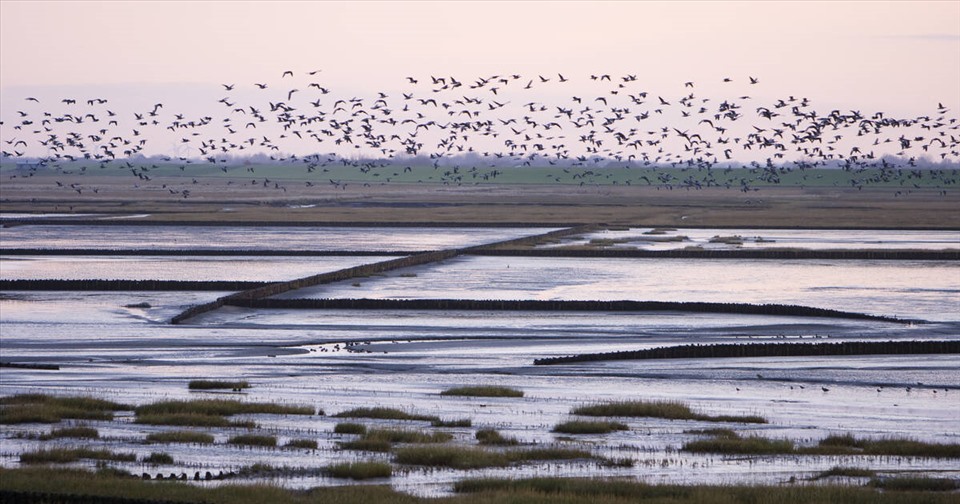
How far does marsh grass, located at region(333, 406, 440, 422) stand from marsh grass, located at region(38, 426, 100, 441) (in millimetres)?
4469

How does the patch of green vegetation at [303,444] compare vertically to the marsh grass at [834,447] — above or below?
above

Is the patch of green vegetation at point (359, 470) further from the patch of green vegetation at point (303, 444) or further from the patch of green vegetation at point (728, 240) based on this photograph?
the patch of green vegetation at point (728, 240)

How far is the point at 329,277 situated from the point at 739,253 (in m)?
23.7

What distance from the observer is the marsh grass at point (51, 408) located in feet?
80.8

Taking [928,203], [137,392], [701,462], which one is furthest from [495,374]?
[928,203]

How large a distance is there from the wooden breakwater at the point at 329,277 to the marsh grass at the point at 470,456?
21557mm

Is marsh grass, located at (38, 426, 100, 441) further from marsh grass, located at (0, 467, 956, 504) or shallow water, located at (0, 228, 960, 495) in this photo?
marsh grass, located at (0, 467, 956, 504)

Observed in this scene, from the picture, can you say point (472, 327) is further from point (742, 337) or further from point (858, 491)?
point (858, 491)

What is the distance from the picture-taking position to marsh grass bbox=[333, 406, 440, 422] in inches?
991

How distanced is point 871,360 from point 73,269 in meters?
37.6

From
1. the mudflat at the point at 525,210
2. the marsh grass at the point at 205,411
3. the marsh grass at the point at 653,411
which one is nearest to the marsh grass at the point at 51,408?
the marsh grass at the point at 205,411

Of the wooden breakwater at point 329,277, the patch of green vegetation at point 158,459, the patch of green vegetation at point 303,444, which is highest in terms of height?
the wooden breakwater at point 329,277

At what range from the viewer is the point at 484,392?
28.3 m

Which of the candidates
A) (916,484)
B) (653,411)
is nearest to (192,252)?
(653,411)
